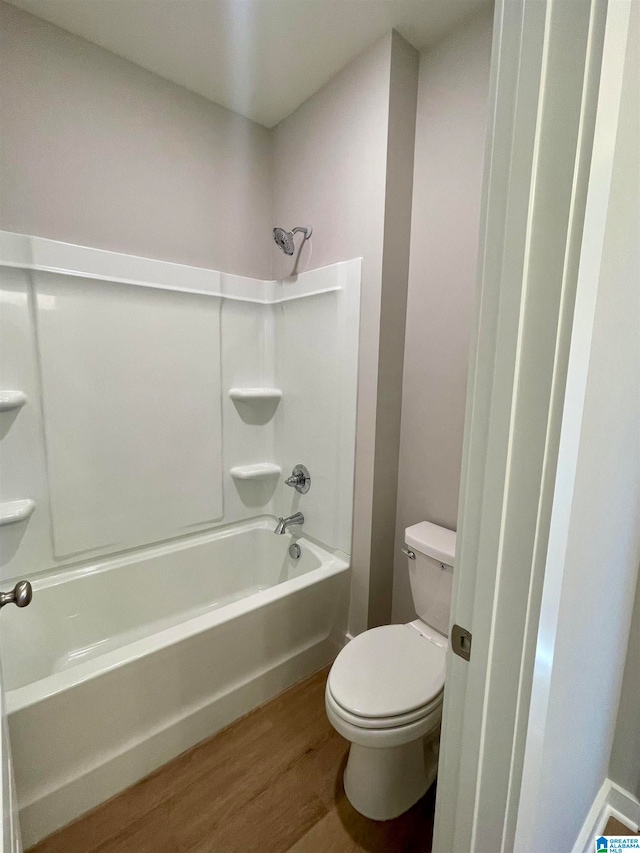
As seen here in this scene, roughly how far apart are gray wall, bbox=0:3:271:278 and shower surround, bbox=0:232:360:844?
14 cm

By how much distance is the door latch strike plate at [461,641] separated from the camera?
2.01 feet

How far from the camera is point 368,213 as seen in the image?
1.62 meters

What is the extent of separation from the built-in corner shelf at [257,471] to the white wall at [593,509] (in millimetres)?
1665

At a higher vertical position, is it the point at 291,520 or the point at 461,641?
the point at 461,641

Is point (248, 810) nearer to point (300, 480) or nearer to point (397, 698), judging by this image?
point (397, 698)

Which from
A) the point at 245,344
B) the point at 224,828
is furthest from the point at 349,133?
the point at 224,828

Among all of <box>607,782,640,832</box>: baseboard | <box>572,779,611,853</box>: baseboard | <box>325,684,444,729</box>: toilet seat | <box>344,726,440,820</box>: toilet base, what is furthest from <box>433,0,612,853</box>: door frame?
<box>607,782,640,832</box>: baseboard

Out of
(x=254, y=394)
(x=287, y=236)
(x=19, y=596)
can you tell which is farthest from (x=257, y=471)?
(x=19, y=596)

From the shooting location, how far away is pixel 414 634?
4.65 ft

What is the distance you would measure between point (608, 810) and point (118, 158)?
2996 millimetres

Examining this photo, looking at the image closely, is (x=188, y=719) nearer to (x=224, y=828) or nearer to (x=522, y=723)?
(x=224, y=828)

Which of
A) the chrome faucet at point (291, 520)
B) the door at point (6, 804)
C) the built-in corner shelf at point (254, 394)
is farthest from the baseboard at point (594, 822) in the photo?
the built-in corner shelf at point (254, 394)

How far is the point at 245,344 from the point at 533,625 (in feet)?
6.34

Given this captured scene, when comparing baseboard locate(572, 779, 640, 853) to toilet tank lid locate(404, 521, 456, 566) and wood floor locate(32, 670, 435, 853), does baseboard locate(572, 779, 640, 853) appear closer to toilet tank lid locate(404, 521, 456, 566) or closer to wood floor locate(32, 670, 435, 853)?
wood floor locate(32, 670, 435, 853)
